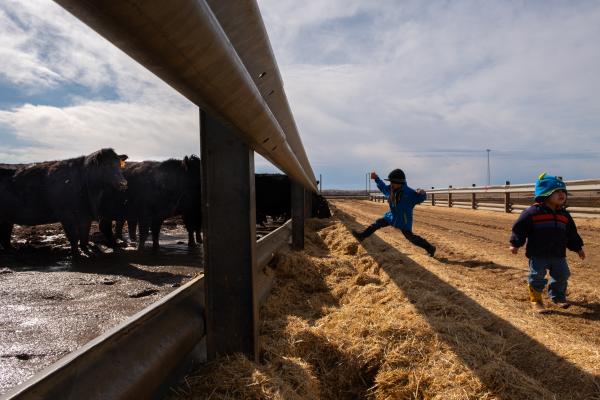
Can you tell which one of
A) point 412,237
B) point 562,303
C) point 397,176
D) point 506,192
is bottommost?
point 562,303

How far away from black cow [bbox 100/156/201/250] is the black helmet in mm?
4849

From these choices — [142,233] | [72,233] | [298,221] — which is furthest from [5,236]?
[298,221]

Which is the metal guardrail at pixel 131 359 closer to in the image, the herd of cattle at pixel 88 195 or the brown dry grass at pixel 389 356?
the brown dry grass at pixel 389 356

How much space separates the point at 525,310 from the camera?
3832 millimetres

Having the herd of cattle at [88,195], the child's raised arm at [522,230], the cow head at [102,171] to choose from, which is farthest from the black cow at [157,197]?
the child's raised arm at [522,230]

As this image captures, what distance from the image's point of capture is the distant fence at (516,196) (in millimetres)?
13117

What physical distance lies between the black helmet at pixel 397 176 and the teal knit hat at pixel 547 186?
9.59ft

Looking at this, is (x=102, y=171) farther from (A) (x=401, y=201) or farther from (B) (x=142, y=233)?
(A) (x=401, y=201)

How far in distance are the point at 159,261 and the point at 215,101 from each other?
6220mm

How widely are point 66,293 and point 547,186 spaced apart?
535 cm

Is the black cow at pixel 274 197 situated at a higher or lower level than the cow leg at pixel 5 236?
higher

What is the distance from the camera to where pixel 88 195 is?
27.2 feet

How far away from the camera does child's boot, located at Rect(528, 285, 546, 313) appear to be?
399 centimetres

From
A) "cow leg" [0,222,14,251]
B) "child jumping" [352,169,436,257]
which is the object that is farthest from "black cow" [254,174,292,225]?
"cow leg" [0,222,14,251]
